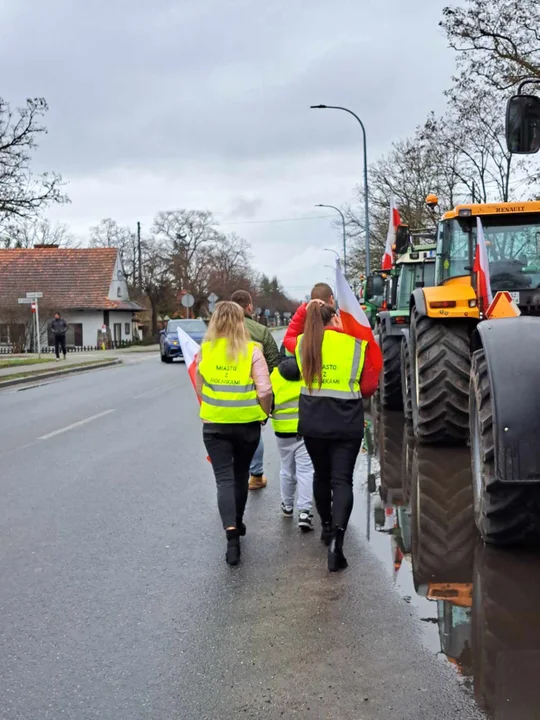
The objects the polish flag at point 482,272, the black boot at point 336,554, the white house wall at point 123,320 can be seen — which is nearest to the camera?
the black boot at point 336,554

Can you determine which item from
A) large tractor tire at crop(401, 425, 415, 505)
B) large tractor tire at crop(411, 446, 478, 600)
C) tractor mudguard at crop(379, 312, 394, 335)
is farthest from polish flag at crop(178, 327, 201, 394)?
tractor mudguard at crop(379, 312, 394, 335)

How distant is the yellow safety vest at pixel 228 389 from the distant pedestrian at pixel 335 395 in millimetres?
350

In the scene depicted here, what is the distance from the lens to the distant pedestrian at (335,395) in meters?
5.53

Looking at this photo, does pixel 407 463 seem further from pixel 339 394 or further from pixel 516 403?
pixel 516 403

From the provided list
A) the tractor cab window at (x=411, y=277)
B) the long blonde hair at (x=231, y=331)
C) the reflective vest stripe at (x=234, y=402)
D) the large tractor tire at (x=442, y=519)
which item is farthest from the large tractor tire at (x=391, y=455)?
the tractor cab window at (x=411, y=277)

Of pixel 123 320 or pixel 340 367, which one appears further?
pixel 123 320

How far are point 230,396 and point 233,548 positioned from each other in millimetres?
1005

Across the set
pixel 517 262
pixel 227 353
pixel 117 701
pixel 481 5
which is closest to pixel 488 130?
pixel 481 5

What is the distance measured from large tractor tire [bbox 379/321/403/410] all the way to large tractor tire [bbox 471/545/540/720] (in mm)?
7467

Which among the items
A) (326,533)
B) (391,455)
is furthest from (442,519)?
(391,455)

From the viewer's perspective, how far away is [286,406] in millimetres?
6527

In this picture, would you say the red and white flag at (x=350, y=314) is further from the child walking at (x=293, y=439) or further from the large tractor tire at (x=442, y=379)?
the large tractor tire at (x=442, y=379)

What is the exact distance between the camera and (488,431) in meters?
5.20

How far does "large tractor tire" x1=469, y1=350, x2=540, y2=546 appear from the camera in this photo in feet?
16.8
